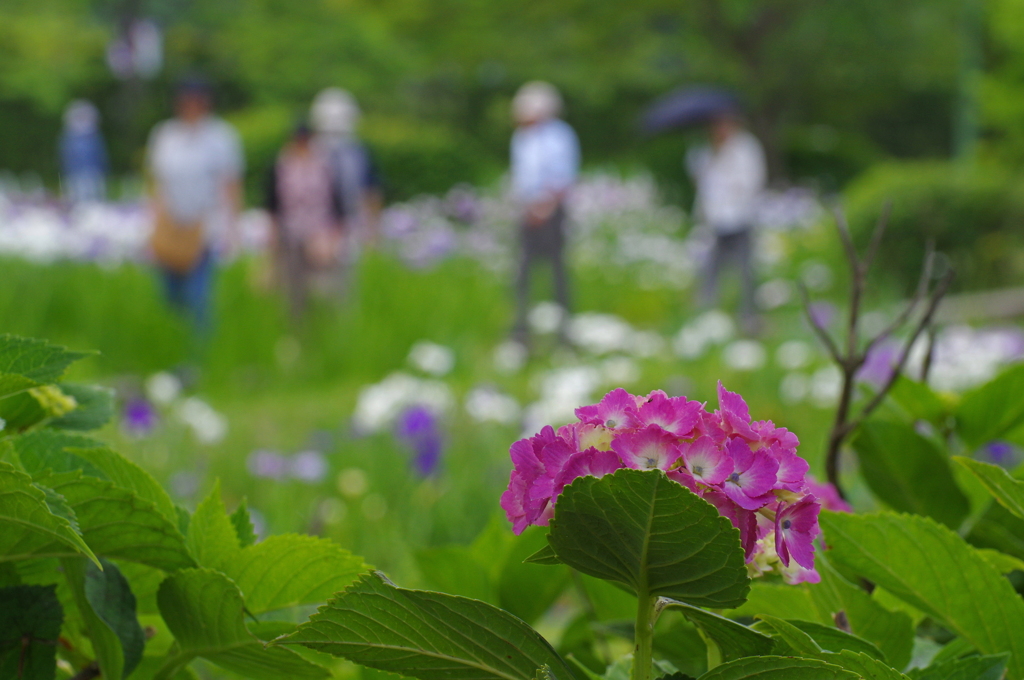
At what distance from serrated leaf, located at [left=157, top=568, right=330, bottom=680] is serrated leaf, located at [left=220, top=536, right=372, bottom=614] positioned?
4 cm

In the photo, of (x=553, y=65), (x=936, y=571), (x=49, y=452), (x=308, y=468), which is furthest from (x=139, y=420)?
(x=553, y=65)

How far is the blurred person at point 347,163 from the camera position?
5.89 m

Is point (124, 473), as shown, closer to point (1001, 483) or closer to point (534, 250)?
point (1001, 483)

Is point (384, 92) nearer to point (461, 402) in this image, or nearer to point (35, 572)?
point (461, 402)

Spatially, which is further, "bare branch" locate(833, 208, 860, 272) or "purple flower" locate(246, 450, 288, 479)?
"purple flower" locate(246, 450, 288, 479)

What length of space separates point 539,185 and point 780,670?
5515 mm

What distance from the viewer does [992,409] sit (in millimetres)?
895

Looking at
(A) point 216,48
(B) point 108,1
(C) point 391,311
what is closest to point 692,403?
(C) point 391,311

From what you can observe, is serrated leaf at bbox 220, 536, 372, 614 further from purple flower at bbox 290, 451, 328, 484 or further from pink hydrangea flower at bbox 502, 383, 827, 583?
purple flower at bbox 290, 451, 328, 484

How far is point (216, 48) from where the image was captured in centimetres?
2212

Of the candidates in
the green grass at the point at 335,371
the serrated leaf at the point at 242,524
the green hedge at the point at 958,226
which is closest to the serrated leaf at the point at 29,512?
the serrated leaf at the point at 242,524

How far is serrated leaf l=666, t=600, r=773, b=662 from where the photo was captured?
0.46 m

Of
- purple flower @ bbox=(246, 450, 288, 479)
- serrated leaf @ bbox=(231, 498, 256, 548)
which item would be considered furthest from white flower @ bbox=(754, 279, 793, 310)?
serrated leaf @ bbox=(231, 498, 256, 548)

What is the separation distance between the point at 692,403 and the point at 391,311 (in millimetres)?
5398
